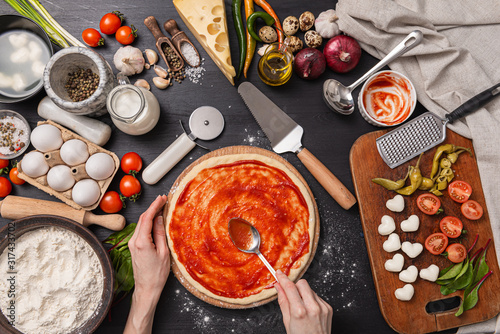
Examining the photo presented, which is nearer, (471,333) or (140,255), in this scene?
(140,255)

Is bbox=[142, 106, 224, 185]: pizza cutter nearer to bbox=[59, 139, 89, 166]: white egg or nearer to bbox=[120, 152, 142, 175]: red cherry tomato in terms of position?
bbox=[120, 152, 142, 175]: red cherry tomato

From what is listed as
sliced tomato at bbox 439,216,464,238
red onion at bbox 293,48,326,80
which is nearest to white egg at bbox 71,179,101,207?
red onion at bbox 293,48,326,80

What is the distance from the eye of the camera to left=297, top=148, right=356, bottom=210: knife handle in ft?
7.57

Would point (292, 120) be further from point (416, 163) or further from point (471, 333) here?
point (471, 333)

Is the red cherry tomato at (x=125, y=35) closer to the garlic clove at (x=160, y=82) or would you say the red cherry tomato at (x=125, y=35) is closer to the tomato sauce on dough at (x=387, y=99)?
the garlic clove at (x=160, y=82)

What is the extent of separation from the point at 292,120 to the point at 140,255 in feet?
4.71

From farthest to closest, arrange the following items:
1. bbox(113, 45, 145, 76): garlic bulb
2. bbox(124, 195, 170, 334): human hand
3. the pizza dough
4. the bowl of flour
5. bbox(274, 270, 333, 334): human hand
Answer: bbox(113, 45, 145, 76): garlic bulb → the pizza dough → bbox(124, 195, 170, 334): human hand → the bowl of flour → bbox(274, 270, 333, 334): human hand

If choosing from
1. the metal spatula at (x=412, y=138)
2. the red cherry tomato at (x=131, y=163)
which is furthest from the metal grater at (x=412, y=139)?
the red cherry tomato at (x=131, y=163)

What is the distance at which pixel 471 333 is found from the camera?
2.34 m

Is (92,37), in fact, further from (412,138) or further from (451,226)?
(451,226)

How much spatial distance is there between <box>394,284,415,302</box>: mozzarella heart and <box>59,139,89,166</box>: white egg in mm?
2413

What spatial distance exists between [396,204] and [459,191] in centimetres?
48

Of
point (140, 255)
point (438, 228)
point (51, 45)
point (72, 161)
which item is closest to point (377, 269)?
point (438, 228)

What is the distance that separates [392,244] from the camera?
2299mm
